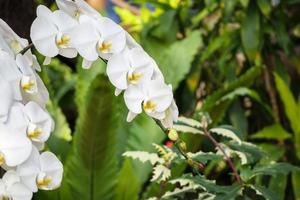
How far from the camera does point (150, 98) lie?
894mm

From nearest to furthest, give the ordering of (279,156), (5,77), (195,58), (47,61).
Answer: (5,77)
(47,61)
(279,156)
(195,58)

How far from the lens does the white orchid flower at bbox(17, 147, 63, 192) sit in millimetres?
821

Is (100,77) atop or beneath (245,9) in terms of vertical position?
atop

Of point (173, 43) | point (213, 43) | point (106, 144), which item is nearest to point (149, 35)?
point (173, 43)

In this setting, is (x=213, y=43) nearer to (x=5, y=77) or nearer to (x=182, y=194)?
(x=182, y=194)

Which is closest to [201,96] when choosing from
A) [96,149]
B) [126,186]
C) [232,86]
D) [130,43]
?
[232,86]

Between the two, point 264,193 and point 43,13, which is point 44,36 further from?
point 264,193

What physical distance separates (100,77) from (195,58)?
4.82 ft

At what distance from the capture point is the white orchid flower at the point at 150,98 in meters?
0.89

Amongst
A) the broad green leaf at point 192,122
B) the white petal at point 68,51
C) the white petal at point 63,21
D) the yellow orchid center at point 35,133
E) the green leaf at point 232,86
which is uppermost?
the white petal at point 63,21

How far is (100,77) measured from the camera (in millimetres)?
1446

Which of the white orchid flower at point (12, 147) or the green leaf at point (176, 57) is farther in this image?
the green leaf at point (176, 57)

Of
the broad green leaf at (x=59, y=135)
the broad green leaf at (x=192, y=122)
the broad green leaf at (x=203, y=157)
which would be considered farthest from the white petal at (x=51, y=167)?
the broad green leaf at (x=59, y=135)

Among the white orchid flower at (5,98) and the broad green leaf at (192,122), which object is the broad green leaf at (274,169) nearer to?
the broad green leaf at (192,122)
